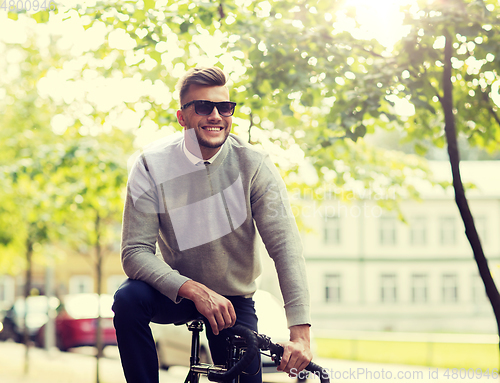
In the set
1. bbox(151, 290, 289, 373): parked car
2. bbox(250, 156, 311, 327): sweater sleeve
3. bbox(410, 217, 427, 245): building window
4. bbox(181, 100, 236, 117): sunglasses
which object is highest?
bbox(181, 100, 236, 117): sunglasses

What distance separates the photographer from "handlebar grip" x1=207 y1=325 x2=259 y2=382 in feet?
5.65

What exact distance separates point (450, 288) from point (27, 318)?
23383mm

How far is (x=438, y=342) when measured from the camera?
13562 mm

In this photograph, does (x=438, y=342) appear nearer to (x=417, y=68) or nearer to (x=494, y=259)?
(x=417, y=68)

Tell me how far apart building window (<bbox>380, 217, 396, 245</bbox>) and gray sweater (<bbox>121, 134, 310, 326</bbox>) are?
101 ft

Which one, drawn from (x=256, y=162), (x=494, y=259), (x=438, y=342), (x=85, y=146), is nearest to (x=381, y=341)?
(x=438, y=342)

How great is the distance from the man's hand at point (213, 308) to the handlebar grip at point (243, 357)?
8 centimetres

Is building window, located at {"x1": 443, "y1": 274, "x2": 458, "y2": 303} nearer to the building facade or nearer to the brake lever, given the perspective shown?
the building facade

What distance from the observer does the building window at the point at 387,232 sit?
32.3 meters

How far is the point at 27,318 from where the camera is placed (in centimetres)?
1980

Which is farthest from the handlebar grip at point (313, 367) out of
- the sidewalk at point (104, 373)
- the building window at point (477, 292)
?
the building window at point (477, 292)

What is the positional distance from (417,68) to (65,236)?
9434mm


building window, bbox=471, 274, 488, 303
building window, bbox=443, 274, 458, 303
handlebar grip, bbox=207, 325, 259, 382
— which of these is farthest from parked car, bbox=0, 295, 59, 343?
building window, bbox=471, 274, 488, 303

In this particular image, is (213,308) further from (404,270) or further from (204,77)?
(404,270)
